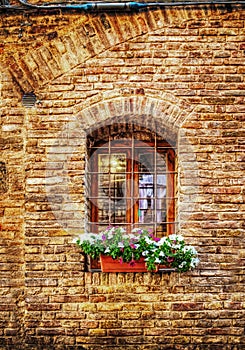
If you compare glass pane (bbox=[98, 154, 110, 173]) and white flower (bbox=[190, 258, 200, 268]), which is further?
glass pane (bbox=[98, 154, 110, 173])

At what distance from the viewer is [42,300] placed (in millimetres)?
5410

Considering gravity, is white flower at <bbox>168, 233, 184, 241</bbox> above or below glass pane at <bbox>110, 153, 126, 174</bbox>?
below

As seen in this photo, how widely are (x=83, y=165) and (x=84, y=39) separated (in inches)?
53.9

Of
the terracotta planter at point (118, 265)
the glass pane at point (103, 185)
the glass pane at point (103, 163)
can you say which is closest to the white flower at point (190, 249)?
Result: the terracotta planter at point (118, 265)

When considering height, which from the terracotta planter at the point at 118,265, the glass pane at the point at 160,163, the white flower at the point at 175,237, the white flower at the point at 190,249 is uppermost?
the glass pane at the point at 160,163

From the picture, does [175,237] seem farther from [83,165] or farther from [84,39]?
[84,39]

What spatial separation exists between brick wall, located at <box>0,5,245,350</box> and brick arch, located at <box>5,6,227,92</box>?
0.01 meters

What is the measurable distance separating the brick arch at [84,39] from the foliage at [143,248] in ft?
6.10

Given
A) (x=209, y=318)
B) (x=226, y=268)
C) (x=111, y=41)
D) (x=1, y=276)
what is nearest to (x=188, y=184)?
(x=226, y=268)

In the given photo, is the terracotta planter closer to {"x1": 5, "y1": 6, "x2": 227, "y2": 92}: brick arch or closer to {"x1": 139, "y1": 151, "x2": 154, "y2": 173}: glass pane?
{"x1": 139, "y1": 151, "x2": 154, "y2": 173}: glass pane

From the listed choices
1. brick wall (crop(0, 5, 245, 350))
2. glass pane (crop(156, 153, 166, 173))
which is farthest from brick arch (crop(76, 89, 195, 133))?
glass pane (crop(156, 153, 166, 173))

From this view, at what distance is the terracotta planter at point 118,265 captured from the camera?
5.31 meters

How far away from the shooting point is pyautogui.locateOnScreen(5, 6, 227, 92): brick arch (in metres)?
5.55

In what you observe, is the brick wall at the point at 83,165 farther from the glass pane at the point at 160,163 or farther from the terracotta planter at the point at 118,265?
the glass pane at the point at 160,163
